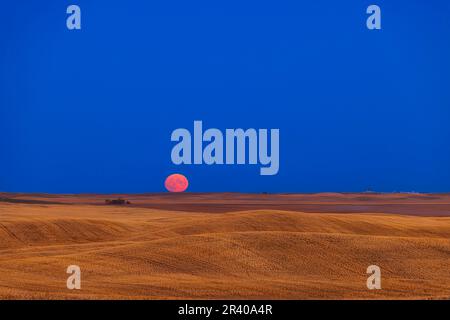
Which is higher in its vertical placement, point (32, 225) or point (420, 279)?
point (32, 225)

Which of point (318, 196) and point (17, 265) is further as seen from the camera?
point (318, 196)

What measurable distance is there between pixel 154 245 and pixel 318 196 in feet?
159

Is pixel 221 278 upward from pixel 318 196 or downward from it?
downward

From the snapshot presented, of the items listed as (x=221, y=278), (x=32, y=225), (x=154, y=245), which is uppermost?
(x=32, y=225)

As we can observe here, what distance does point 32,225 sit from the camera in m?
23.4

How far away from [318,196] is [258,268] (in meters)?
50.0

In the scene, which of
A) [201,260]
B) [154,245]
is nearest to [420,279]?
[201,260]

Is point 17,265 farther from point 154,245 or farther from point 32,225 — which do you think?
point 32,225

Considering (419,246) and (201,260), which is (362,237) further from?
(201,260)

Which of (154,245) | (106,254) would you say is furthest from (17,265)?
(154,245)

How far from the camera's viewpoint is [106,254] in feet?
52.9

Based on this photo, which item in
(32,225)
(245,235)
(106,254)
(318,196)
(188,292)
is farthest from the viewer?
(318,196)

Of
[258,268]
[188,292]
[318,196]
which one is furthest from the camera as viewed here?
[318,196]
